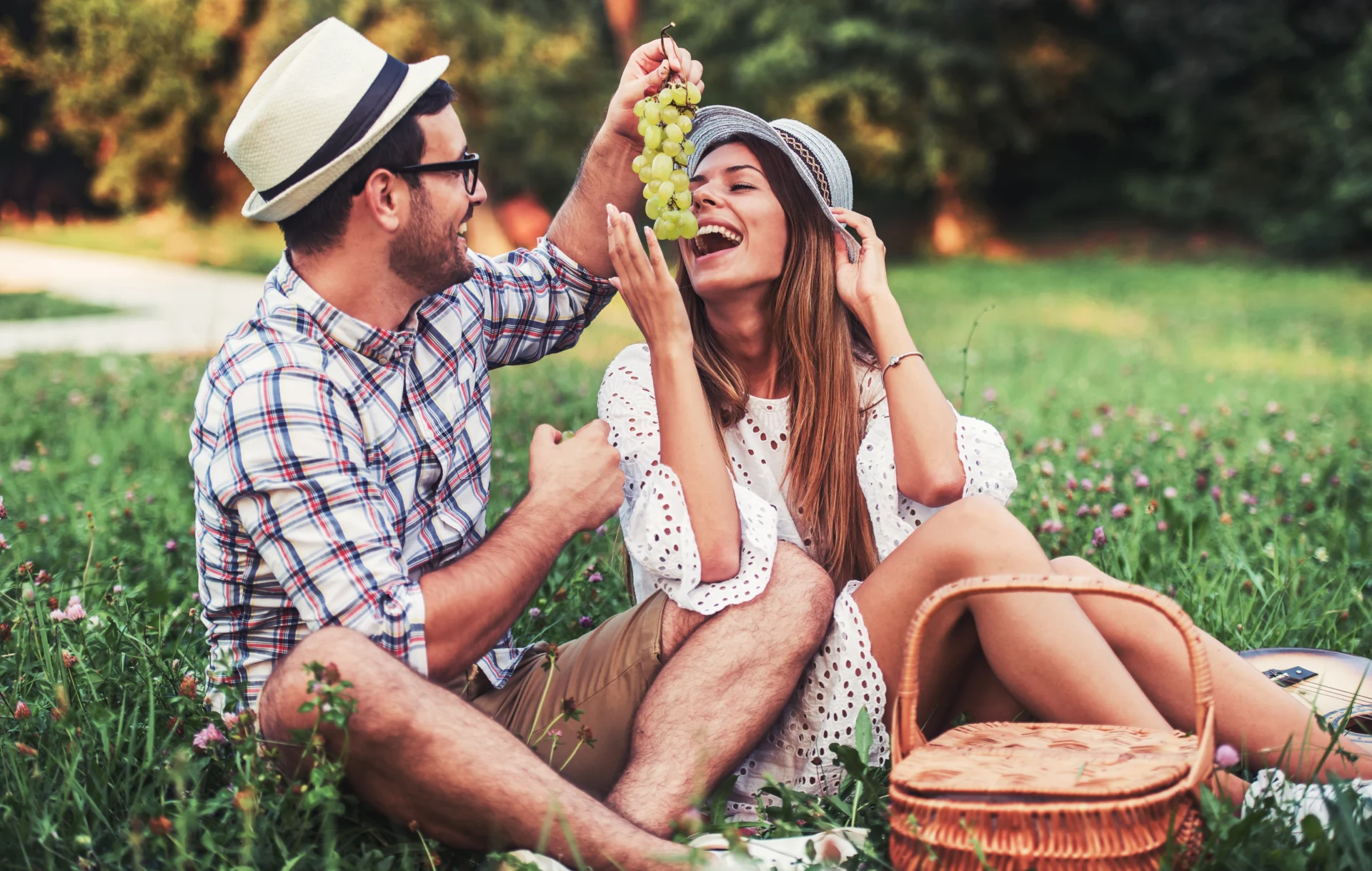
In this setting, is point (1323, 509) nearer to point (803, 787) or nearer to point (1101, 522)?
point (1101, 522)

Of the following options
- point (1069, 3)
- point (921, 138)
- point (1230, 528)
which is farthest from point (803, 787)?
point (1069, 3)

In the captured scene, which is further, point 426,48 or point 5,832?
point 426,48

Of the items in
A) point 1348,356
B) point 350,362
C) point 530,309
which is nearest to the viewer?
point 350,362

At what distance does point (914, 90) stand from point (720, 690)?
2091cm

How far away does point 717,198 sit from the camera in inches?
117

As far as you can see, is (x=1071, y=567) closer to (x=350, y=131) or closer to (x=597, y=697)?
(x=597, y=697)

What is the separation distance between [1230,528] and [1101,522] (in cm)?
42

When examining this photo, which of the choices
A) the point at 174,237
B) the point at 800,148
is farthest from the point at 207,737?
the point at 174,237

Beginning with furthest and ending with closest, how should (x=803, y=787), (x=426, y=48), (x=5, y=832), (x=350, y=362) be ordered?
(x=426, y=48) < (x=803, y=787) < (x=350, y=362) < (x=5, y=832)

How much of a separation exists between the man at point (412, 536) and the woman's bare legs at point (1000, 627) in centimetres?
16

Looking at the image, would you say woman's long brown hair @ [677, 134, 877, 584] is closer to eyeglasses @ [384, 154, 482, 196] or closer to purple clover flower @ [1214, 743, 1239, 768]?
eyeglasses @ [384, 154, 482, 196]

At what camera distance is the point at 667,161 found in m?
2.56

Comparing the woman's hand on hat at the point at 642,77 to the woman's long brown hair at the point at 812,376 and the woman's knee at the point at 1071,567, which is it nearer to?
the woman's long brown hair at the point at 812,376

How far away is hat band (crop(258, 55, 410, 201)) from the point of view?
2.28 metres
